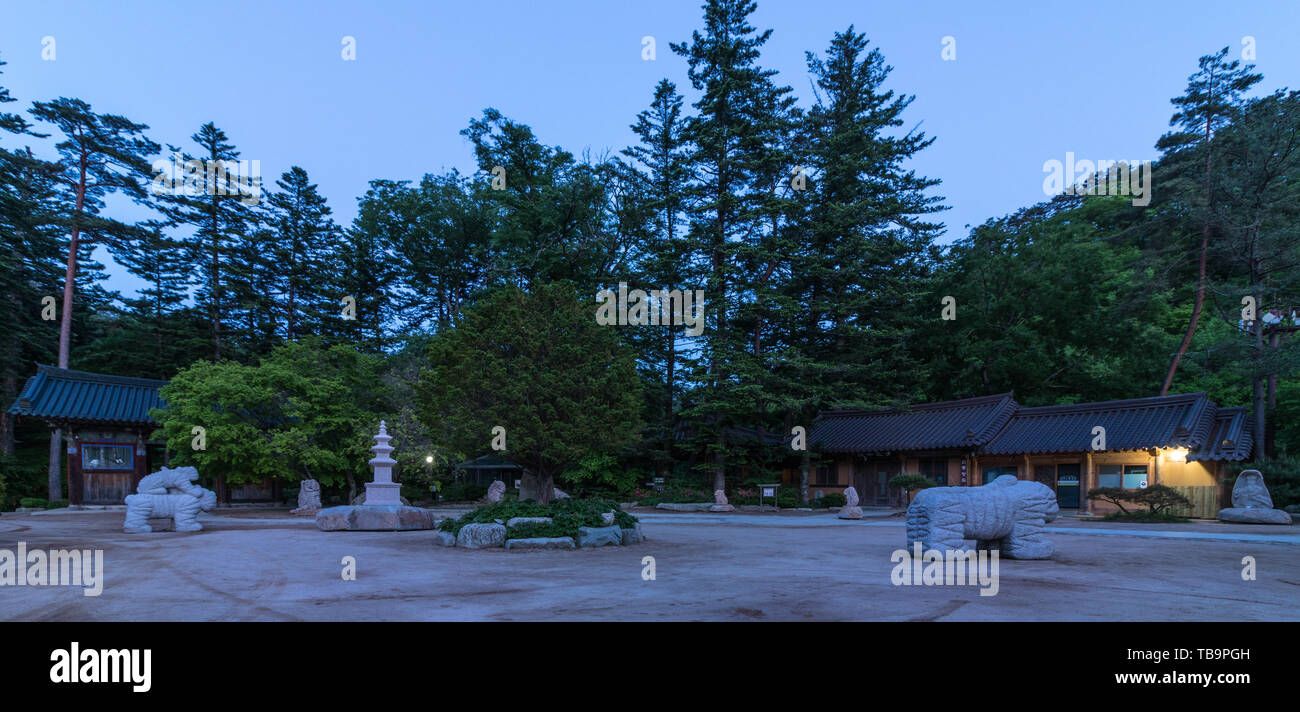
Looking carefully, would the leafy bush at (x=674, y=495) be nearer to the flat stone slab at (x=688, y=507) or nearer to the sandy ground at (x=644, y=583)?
the flat stone slab at (x=688, y=507)

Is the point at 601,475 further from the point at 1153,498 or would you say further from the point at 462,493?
the point at 1153,498

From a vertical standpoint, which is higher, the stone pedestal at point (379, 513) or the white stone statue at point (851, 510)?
the stone pedestal at point (379, 513)

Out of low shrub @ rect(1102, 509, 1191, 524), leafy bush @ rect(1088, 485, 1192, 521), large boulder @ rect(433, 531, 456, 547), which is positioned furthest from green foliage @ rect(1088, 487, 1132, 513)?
large boulder @ rect(433, 531, 456, 547)

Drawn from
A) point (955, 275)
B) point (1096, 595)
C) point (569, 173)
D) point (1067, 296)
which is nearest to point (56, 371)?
point (569, 173)

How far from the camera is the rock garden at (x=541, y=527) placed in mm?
12875

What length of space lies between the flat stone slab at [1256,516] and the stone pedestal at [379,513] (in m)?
23.2

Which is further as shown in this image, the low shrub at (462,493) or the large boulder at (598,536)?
the low shrub at (462,493)

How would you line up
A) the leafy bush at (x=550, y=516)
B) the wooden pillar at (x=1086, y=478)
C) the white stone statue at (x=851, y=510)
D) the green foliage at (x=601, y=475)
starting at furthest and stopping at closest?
the green foliage at (x=601, y=475) < the wooden pillar at (x=1086, y=478) < the white stone statue at (x=851, y=510) < the leafy bush at (x=550, y=516)

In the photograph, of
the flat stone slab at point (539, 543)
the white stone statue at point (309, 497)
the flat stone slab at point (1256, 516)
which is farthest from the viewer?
the white stone statue at point (309, 497)

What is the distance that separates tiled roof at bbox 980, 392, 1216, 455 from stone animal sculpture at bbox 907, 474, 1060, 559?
16.6m

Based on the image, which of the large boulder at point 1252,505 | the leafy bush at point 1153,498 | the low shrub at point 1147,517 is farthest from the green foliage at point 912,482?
the large boulder at point 1252,505

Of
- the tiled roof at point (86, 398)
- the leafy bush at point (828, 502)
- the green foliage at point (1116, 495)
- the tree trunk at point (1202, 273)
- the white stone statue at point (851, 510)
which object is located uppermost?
the tree trunk at point (1202, 273)
